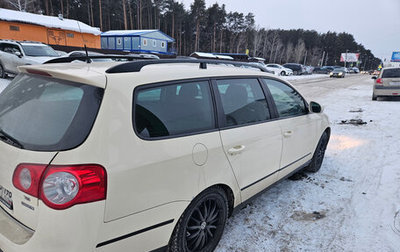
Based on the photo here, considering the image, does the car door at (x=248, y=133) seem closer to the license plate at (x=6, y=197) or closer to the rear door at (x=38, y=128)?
the rear door at (x=38, y=128)

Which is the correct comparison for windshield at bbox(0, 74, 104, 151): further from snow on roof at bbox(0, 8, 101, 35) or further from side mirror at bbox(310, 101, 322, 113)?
snow on roof at bbox(0, 8, 101, 35)

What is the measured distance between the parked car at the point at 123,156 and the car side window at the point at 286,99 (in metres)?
0.69

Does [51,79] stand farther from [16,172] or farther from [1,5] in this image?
→ [1,5]

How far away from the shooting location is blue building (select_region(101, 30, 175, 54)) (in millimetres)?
42562

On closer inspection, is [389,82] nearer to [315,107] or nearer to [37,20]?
[315,107]

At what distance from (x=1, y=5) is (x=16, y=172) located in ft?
182

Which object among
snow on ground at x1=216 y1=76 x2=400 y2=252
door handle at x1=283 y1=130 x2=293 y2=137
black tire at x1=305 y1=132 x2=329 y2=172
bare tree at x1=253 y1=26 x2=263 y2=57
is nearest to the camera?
snow on ground at x1=216 y1=76 x2=400 y2=252

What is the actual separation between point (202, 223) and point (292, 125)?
5.68ft

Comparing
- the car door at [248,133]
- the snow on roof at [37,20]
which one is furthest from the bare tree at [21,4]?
the car door at [248,133]

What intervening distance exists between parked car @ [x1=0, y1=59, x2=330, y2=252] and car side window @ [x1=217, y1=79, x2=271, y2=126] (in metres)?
0.02

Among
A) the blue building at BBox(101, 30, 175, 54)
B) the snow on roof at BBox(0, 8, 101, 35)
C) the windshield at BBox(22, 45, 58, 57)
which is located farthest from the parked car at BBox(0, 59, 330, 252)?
the blue building at BBox(101, 30, 175, 54)

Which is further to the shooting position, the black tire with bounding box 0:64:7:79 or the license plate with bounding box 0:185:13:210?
the black tire with bounding box 0:64:7:79

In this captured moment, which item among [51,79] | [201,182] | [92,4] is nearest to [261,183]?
[201,182]

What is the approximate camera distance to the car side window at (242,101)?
2486 mm
